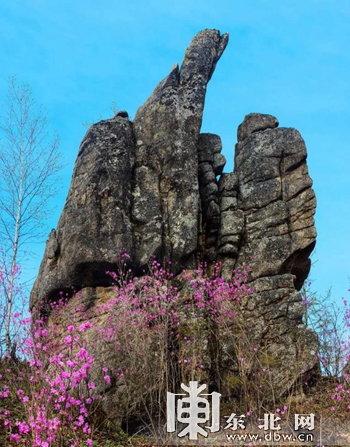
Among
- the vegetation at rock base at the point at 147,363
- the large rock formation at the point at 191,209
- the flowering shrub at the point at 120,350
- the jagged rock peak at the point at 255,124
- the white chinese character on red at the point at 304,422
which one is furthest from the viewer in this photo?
the jagged rock peak at the point at 255,124

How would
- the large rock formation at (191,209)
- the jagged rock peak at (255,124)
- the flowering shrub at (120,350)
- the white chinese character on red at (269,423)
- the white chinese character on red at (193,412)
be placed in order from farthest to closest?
the jagged rock peak at (255,124)
the large rock formation at (191,209)
the white chinese character on red at (269,423)
the white chinese character on red at (193,412)
the flowering shrub at (120,350)

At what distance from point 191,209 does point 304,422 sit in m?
5.46

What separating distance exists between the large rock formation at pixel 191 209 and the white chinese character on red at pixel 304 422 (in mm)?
1010

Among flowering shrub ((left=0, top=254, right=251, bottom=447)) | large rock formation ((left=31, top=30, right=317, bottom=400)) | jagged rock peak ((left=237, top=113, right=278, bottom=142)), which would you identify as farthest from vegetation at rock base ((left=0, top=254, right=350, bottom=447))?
jagged rock peak ((left=237, top=113, right=278, bottom=142))

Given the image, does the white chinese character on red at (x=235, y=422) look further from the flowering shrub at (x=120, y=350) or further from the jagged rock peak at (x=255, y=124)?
the jagged rock peak at (x=255, y=124)

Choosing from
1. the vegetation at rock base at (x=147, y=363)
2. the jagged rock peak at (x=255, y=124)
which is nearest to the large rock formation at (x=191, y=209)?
the jagged rock peak at (x=255, y=124)

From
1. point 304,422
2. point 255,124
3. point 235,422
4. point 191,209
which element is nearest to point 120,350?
point 235,422

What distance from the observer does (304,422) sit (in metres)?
9.34

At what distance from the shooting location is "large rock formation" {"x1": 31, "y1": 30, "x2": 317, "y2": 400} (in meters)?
11.4

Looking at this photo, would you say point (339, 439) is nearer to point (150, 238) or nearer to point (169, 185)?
point (150, 238)

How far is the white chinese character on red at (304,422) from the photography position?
9.22 metres

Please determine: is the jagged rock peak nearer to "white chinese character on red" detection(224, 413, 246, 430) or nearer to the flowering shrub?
the flowering shrub

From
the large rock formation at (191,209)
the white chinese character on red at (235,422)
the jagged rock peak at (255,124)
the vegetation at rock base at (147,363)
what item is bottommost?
the white chinese character on red at (235,422)

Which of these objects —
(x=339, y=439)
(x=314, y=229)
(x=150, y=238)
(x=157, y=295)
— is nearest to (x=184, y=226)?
(x=150, y=238)
